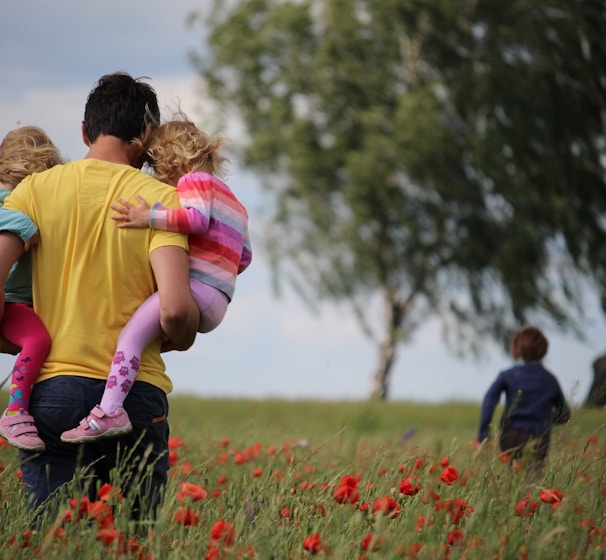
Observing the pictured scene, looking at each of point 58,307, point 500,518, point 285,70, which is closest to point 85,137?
point 58,307

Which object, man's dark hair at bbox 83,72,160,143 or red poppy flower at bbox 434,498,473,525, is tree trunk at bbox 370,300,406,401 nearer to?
red poppy flower at bbox 434,498,473,525

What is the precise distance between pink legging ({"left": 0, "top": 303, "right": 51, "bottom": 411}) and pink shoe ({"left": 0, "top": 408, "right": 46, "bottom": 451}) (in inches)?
1.8

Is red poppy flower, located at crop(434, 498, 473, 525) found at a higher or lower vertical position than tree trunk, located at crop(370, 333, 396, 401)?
lower

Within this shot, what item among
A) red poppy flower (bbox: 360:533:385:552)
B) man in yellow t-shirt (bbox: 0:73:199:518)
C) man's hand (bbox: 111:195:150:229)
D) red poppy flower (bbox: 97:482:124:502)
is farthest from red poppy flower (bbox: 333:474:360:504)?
man's hand (bbox: 111:195:150:229)

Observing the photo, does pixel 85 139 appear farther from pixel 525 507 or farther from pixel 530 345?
pixel 530 345

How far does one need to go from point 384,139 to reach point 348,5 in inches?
154

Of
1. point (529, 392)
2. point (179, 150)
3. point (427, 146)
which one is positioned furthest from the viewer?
point (427, 146)

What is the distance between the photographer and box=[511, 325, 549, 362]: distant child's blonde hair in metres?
7.64

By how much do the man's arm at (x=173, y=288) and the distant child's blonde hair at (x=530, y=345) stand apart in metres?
4.81

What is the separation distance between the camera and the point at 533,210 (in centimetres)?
2055

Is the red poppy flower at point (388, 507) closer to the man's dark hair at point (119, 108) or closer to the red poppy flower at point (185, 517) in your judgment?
the red poppy flower at point (185, 517)

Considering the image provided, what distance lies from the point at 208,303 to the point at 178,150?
637mm

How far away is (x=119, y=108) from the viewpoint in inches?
138

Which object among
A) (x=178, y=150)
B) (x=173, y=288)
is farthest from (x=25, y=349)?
(x=178, y=150)
